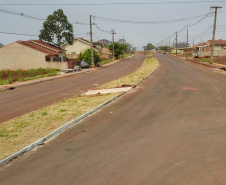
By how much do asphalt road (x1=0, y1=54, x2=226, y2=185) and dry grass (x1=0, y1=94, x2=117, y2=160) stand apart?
28.2 inches

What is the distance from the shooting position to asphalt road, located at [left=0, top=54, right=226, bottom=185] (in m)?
4.86

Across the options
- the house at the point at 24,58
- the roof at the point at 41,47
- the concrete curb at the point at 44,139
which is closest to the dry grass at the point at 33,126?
the concrete curb at the point at 44,139

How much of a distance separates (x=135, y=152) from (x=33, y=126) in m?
4.72

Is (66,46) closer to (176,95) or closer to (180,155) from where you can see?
(176,95)

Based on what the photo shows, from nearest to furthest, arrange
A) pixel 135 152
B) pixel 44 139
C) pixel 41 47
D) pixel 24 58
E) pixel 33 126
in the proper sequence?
pixel 135 152 < pixel 44 139 < pixel 33 126 < pixel 24 58 < pixel 41 47

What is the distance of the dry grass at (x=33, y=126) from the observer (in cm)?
689

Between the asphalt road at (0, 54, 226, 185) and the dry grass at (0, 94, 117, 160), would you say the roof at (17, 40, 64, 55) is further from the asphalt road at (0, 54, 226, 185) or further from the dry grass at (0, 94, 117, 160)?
the asphalt road at (0, 54, 226, 185)

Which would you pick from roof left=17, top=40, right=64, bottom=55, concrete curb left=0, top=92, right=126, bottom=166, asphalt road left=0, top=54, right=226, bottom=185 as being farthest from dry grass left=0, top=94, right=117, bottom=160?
roof left=17, top=40, right=64, bottom=55

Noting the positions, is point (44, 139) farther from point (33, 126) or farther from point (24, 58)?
point (24, 58)

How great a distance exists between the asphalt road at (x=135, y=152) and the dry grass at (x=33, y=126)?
2.35ft

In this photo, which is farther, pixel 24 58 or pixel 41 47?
pixel 41 47

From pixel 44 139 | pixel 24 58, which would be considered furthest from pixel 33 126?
pixel 24 58

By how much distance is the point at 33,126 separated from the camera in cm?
866

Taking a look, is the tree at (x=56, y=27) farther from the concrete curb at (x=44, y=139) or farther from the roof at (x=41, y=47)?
the concrete curb at (x=44, y=139)
